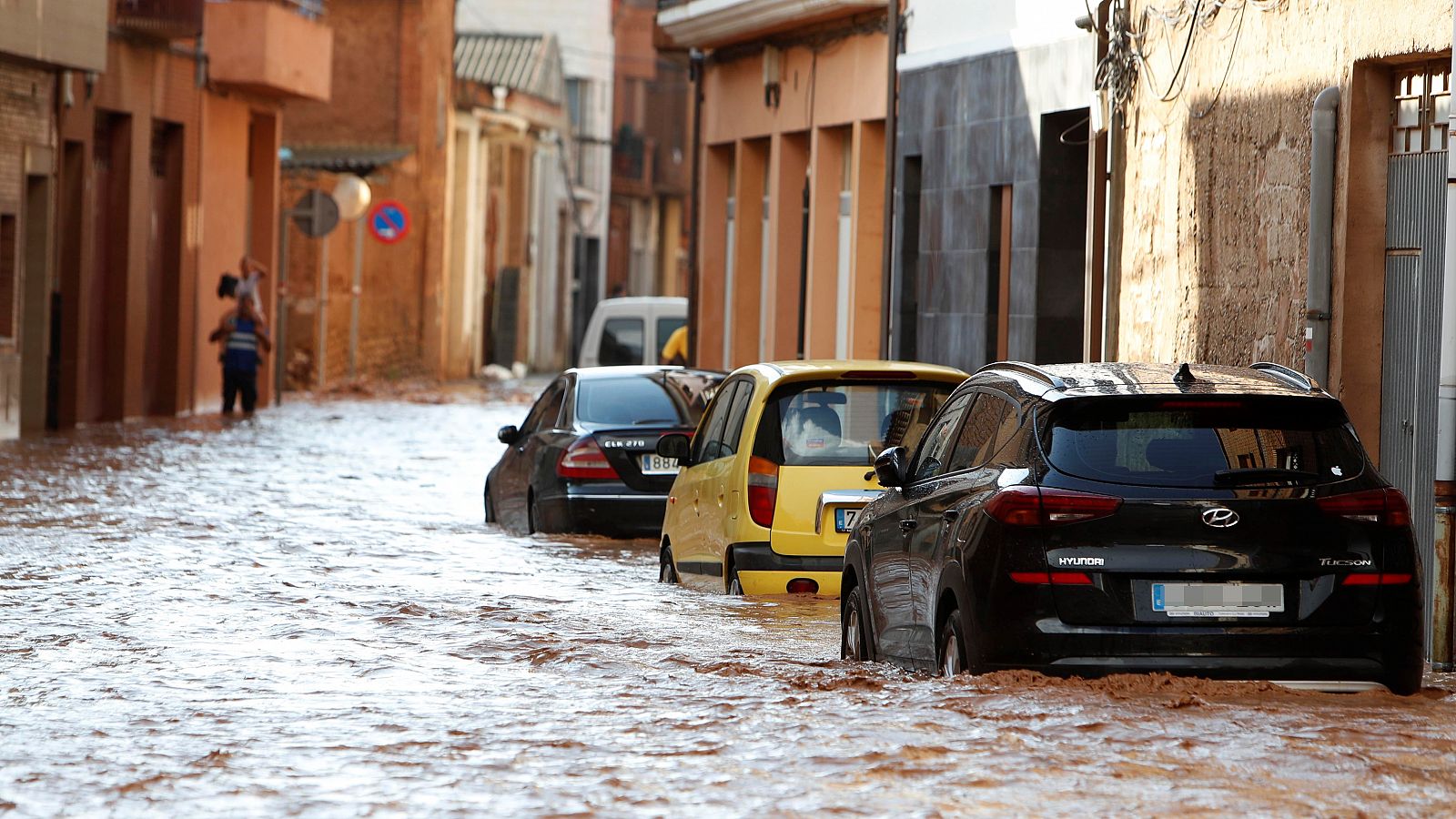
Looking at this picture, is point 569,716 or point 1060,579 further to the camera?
point 569,716

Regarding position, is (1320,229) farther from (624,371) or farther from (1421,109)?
(624,371)

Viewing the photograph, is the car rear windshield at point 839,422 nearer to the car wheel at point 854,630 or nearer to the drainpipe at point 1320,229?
the car wheel at point 854,630

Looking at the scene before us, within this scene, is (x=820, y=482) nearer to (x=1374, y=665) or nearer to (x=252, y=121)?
(x=1374, y=665)

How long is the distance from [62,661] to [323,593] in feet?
10.5

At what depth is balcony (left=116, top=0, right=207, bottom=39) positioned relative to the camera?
100 feet

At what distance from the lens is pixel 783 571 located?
12227 mm

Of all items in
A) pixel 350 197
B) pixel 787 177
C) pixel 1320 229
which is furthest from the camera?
pixel 350 197

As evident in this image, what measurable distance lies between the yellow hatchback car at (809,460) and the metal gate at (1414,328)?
2290 millimetres

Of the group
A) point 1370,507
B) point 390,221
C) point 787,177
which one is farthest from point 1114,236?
point 390,221

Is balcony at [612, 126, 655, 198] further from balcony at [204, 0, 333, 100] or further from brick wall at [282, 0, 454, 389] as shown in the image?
balcony at [204, 0, 333, 100]

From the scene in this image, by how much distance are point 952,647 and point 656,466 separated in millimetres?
8297

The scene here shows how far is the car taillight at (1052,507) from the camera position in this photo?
26.7 ft

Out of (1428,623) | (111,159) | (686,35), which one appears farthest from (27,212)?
(1428,623)

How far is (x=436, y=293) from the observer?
164 ft
